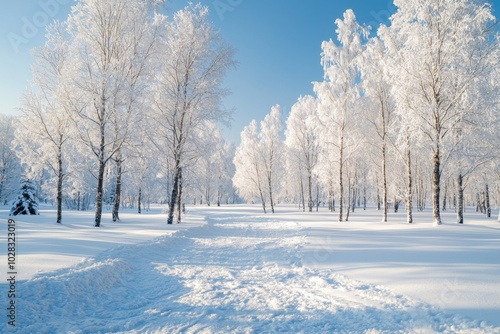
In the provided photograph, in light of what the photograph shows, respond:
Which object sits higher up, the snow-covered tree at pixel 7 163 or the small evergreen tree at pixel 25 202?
the snow-covered tree at pixel 7 163

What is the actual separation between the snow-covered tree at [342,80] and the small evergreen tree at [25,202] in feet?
90.9

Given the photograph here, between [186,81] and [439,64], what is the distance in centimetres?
1491

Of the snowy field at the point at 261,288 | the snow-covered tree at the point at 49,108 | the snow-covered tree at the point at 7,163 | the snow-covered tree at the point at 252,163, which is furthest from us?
the snow-covered tree at the point at 7,163

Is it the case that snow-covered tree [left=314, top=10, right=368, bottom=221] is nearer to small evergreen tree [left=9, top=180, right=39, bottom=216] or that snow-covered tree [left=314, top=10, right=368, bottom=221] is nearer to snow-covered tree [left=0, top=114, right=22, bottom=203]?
small evergreen tree [left=9, top=180, right=39, bottom=216]

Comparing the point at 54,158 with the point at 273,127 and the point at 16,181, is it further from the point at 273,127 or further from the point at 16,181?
the point at 16,181

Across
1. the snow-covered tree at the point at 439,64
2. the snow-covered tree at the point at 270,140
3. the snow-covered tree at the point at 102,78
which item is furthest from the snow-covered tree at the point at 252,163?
the snow-covered tree at the point at 439,64

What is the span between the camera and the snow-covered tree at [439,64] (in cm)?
1141

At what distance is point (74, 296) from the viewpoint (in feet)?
16.5

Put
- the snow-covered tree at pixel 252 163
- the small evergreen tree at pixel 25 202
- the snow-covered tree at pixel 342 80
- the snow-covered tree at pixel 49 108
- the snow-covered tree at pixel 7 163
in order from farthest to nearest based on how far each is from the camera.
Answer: the snow-covered tree at pixel 7 163, the snow-covered tree at pixel 252 163, the small evergreen tree at pixel 25 202, the snow-covered tree at pixel 342 80, the snow-covered tree at pixel 49 108

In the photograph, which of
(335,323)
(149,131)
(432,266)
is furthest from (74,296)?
(149,131)

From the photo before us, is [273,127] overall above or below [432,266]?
above

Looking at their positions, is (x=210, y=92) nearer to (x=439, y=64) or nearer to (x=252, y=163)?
(x=439, y=64)

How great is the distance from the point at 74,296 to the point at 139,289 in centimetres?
132

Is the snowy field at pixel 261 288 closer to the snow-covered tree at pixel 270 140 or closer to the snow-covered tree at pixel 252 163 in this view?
the snow-covered tree at pixel 270 140
